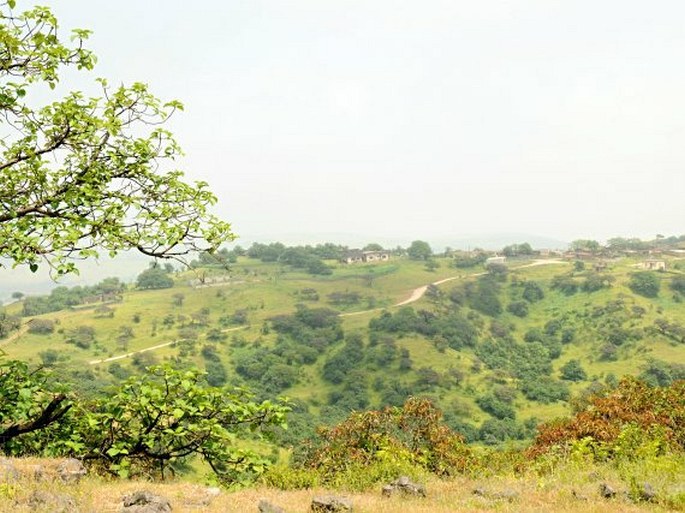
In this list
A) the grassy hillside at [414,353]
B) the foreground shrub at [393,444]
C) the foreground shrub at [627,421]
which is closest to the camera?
the foreground shrub at [393,444]

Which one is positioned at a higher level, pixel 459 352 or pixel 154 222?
pixel 154 222

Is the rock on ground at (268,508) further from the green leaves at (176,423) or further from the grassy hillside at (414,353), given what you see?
the grassy hillside at (414,353)

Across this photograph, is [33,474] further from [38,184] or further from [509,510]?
[509,510]

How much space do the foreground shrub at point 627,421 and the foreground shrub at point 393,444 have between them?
13.2 feet

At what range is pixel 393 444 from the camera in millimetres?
17500

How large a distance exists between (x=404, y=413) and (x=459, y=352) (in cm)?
15597

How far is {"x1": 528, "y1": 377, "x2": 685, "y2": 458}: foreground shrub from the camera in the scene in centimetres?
1756

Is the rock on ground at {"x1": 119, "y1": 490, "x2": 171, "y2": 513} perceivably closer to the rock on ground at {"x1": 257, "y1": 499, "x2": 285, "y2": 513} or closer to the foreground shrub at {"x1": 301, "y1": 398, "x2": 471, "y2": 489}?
the rock on ground at {"x1": 257, "y1": 499, "x2": 285, "y2": 513}

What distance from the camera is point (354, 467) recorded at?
1452 centimetres

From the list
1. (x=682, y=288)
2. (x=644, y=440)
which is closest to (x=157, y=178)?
(x=644, y=440)

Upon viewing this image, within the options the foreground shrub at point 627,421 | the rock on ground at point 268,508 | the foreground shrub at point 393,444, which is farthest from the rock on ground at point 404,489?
the foreground shrub at point 627,421

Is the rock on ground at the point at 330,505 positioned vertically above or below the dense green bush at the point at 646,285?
above

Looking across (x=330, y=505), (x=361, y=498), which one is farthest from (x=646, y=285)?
(x=330, y=505)

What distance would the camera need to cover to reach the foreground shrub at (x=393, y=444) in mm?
15438
